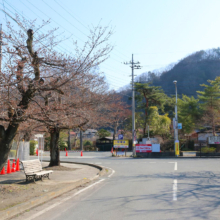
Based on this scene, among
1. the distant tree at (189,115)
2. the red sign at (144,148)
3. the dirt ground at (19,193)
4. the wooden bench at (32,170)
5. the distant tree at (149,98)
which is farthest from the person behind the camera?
the distant tree at (149,98)

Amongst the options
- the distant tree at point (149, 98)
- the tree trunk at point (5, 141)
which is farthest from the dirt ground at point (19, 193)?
the distant tree at point (149, 98)

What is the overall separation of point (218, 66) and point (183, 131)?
98396mm

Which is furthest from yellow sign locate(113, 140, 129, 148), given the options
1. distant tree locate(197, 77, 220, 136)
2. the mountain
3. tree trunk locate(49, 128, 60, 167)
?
the mountain

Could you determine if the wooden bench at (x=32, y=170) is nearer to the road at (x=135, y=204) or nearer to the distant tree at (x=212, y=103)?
the road at (x=135, y=204)

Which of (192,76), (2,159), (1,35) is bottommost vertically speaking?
(2,159)

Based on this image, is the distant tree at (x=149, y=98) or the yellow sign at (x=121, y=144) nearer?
the yellow sign at (x=121, y=144)

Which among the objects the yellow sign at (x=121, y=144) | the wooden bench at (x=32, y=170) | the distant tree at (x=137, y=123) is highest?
the distant tree at (x=137, y=123)

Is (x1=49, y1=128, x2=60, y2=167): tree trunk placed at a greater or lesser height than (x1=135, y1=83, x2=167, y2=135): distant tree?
lesser

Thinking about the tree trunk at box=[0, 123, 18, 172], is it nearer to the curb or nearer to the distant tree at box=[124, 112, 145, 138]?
the curb

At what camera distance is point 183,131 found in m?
46.7

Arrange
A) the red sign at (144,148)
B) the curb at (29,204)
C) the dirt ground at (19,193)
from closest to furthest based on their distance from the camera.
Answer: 1. the curb at (29,204)
2. the dirt ground at (19,193)
3. the red sign at (144,148)

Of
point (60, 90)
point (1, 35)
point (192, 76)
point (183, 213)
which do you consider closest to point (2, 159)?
point (60, 90)

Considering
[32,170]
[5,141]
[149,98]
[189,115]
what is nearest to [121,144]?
[189,115]

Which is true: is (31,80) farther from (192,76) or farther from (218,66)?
(218,66)
